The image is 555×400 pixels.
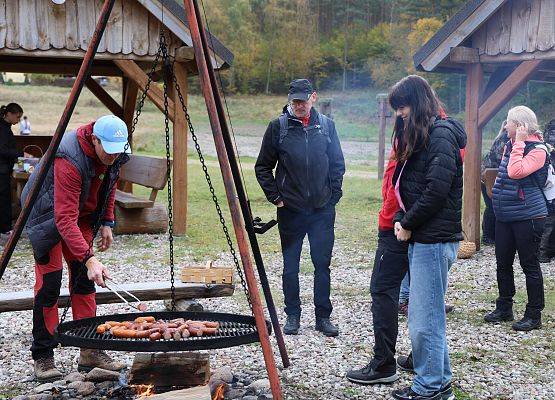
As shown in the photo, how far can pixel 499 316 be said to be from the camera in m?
6.86

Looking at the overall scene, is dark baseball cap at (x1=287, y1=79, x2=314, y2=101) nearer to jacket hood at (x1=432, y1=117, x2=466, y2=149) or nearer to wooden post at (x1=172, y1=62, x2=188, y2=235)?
jacket hood at (x1=432, y1=117, x2=466, y2=149)

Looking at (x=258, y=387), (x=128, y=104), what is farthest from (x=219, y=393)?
(x=128, y=104)

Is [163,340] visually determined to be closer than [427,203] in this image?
Yes

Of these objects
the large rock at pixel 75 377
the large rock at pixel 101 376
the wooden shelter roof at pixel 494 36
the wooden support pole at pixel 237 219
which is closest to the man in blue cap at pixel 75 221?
the large rock at pixel 75 377

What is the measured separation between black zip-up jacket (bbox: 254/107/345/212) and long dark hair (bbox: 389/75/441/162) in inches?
64.3

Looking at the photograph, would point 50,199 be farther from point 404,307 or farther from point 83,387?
point 404,307

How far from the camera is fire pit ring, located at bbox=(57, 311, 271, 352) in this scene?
400 cm

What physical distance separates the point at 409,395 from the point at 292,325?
1.74m

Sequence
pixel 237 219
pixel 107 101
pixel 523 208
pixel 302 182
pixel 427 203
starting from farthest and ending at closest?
pixel 107 101 < pixel 523 208 < pixel 302 182 < pixel 427 203 < pixel 237 219

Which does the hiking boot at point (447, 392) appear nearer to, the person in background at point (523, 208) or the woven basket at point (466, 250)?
the person in background at point (523, 208)

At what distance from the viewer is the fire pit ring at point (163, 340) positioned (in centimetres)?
400

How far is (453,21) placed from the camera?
32.1ft

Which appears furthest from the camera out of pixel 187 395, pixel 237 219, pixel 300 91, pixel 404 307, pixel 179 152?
pixel 179 152

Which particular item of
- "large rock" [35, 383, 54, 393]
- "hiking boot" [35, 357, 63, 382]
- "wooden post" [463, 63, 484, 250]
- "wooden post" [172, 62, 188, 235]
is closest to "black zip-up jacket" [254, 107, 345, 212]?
"hiking boot" [35, 357, 63, 382]
